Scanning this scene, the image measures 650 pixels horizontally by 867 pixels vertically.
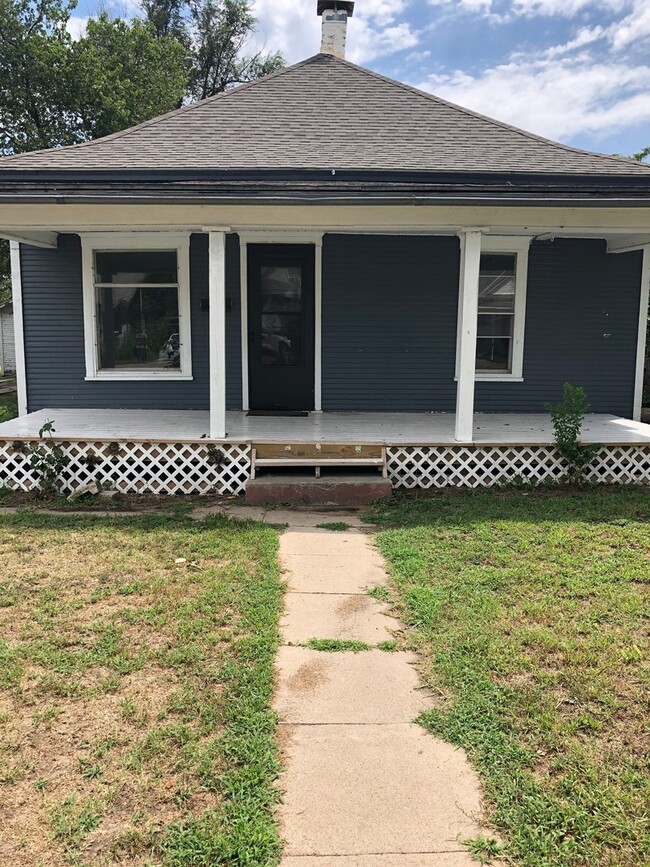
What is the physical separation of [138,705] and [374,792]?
1.09 m

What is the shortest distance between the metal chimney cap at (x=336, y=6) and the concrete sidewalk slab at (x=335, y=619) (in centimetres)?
896

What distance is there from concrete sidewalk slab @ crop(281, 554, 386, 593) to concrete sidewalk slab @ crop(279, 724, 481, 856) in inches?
60.4

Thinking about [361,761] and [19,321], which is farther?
[19,321]

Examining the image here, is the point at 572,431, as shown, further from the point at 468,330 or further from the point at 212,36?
the point at 212,36

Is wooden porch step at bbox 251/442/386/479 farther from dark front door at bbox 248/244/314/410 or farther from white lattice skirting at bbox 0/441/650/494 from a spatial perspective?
dark front door at bbox 248/244/314/410

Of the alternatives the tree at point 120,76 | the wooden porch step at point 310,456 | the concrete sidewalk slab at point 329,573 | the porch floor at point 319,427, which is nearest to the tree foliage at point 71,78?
the tree at point 120,76

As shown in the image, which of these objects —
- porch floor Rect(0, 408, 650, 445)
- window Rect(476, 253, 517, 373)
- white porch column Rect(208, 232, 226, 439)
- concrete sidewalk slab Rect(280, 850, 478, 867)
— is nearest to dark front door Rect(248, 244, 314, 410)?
porch floor Rect(0, 408, 650, 445)

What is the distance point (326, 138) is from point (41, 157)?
3.18 m

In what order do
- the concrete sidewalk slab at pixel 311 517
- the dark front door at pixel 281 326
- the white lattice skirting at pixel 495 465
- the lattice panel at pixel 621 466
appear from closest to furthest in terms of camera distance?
the concrete sidewalk slab at pixel 311 517
the white lattice skirting at pixel 495 465
the lattice panel at pixel 621 466
the dark front door at pixel 281 326

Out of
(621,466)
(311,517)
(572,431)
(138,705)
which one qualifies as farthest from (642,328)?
(138,705)

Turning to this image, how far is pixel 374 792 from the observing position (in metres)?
2.31

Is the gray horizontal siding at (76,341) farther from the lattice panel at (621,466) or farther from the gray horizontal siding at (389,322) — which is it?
the lattice panel at (621,466)

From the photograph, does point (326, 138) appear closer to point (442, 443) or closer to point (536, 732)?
point (442, 443)

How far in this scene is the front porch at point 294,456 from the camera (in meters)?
6.41
